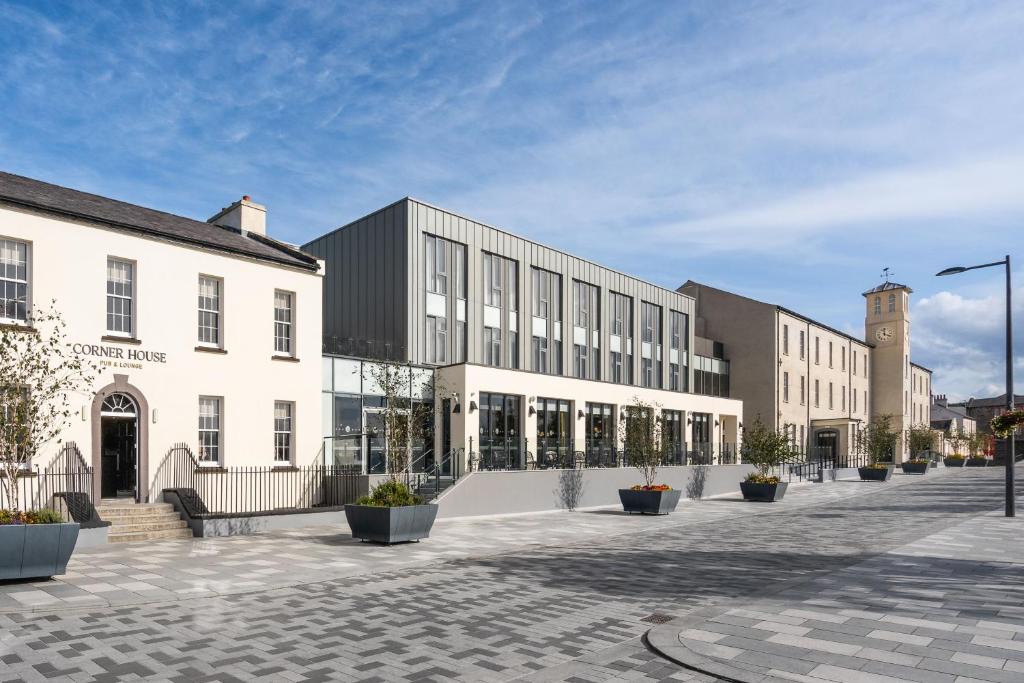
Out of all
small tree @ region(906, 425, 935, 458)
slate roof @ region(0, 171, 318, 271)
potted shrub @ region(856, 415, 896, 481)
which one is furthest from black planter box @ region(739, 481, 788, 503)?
small tree @ region(906, 425, 935, 458)

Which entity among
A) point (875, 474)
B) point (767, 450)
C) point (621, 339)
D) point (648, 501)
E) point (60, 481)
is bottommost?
point (875, 474)

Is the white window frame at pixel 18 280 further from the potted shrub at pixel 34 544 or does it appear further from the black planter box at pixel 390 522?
the black planter box at pixel 390 522

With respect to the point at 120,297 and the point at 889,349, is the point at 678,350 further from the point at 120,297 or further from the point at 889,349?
the point at 889,349

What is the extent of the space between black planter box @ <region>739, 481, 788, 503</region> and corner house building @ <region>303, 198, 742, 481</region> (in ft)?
9.95

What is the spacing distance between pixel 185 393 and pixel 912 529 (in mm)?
18953

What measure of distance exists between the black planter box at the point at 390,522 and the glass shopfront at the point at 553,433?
9.62 metres

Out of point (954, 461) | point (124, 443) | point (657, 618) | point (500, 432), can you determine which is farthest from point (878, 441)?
point (657, 618)

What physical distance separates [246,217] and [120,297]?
652cm

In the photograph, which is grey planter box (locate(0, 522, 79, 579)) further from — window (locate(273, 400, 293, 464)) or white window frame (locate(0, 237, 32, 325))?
window (locate(273, 400, 293, 464))

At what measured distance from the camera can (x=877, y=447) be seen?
2087 inches

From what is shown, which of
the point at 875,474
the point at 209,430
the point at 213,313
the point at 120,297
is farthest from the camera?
the point at 875,474

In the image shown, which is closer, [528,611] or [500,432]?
[528,611]

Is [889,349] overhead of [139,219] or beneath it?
beneath

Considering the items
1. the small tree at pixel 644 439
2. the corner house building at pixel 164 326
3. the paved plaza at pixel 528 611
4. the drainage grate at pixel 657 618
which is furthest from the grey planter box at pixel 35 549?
the small tree at pixel 644 439
